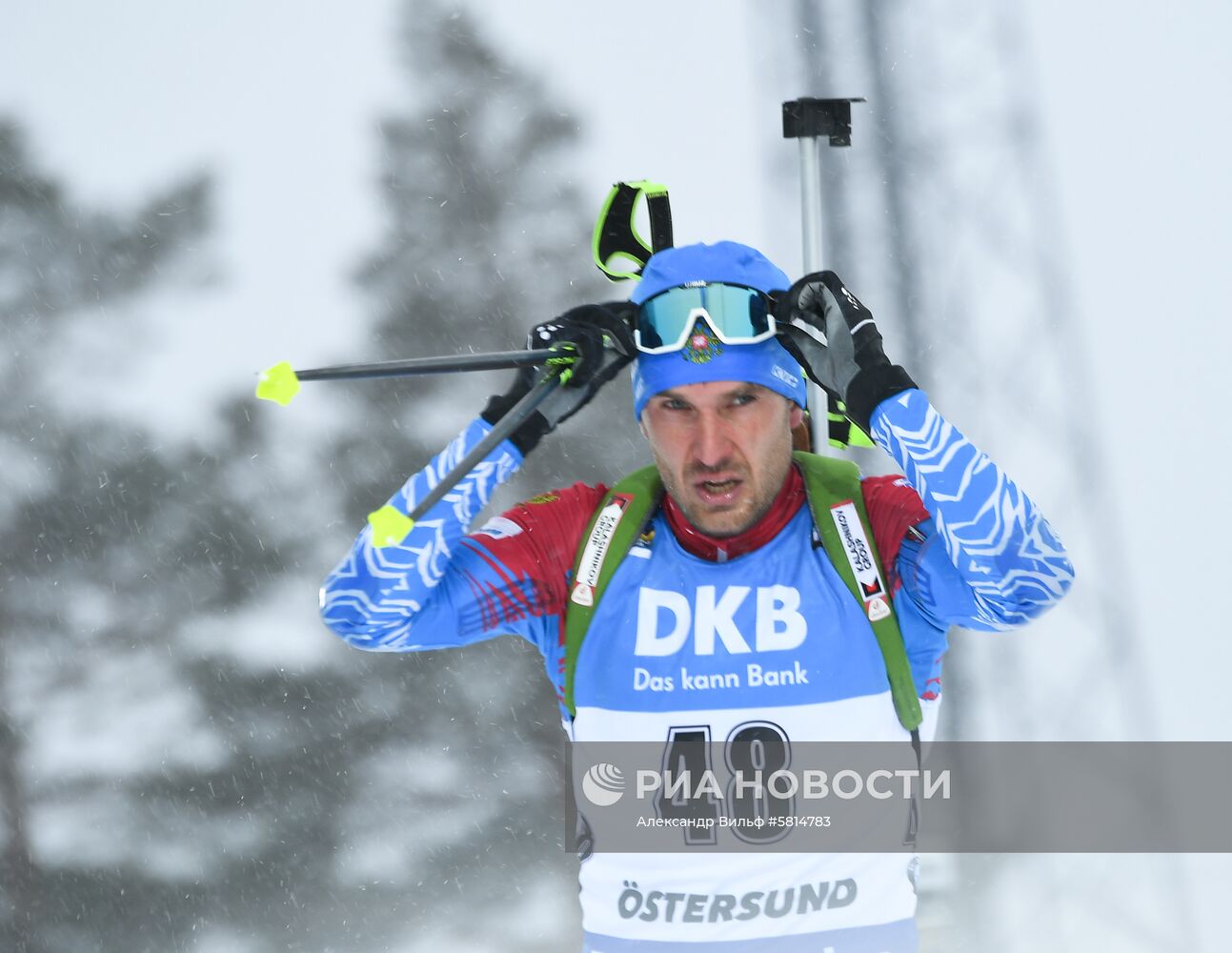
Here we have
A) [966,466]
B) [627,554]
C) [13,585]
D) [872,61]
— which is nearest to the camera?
[966,466]

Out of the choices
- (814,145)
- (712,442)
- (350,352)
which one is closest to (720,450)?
(712,442)

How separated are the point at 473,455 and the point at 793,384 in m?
0.54

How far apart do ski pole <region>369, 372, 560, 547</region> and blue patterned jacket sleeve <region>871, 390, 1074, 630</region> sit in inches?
20.7

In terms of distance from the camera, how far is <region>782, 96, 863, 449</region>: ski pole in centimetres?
295

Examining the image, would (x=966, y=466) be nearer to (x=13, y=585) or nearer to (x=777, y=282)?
(x=777, y=282)

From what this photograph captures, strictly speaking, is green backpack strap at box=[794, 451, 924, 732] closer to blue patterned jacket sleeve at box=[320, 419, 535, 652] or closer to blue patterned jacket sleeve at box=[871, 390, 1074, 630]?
blue patterned jacket sleeve at box=[871, 390, 1074, 630]

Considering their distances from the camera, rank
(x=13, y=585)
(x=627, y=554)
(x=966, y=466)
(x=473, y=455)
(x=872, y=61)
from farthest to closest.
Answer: (x=13, y=585), (x=872, y=61), (x=627, y=554), (x=473, y=455), (x=966, y=466)

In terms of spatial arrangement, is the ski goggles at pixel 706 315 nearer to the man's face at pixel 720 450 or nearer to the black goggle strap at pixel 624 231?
the man's face at pixel 720 450

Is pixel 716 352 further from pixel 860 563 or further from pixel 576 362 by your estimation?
pixel 860 563

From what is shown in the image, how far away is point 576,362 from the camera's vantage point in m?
2.19

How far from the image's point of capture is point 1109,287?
5.92 m

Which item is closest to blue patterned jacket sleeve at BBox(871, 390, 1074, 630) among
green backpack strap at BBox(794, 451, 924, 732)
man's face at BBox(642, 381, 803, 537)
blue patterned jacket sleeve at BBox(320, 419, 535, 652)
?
green backpack strap at BBox(794, 451, 924, 732)

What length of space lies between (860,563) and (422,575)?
662 mm

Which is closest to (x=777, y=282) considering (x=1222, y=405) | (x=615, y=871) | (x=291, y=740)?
(x=615, y=871)
